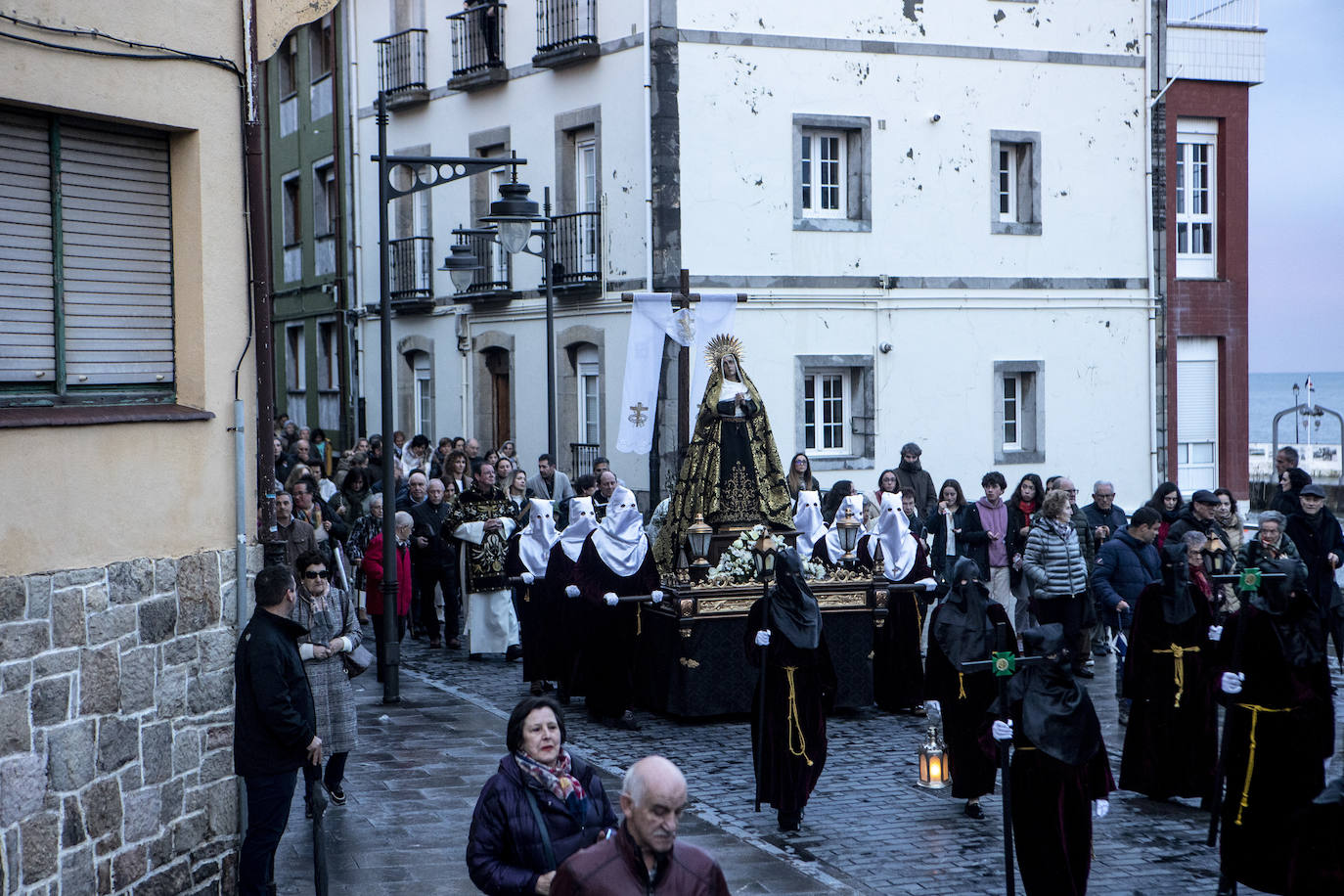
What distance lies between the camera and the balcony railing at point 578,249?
2402 centimetres

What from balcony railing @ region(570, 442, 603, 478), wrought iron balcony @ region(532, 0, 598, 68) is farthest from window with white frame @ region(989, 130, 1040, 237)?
balcony railing @ region(570, 442, 603, 478)

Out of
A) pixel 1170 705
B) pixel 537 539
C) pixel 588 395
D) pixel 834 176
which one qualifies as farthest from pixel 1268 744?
pixel 588 395

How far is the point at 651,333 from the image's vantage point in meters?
17.3

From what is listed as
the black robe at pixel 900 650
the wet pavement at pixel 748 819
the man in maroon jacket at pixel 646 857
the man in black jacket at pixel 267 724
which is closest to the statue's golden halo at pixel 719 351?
the black robe at pixel 900 650

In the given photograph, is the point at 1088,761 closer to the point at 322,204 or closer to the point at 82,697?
the point at 82,697

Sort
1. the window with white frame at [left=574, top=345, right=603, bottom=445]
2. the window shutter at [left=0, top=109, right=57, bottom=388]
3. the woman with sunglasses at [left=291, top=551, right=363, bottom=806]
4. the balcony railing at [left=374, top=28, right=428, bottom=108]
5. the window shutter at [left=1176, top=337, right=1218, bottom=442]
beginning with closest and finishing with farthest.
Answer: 1. the window shutter at [left=0, top=109, right=57, bottom=388]
2. the woman with sunglasses at [left=291, top=551, right=363, bottom=806]
3. the window with white frame at [left=574, top=345, right=603, bottom=445]
4. the window shutter at [left=1176, top=337, right=1218, bottom=442]
5. the balcony railing at [left=374, top=28, right=428, bottom=108]

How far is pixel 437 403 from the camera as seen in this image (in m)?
29.3

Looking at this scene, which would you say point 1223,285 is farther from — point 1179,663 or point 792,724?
point 792,724

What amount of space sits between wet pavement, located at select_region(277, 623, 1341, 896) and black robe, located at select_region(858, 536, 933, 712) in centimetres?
23

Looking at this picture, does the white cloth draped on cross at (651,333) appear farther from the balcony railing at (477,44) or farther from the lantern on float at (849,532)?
the balcony railing at (477,44)

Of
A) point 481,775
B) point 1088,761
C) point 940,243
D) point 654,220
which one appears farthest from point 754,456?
point 940,243

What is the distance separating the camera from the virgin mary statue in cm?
1392

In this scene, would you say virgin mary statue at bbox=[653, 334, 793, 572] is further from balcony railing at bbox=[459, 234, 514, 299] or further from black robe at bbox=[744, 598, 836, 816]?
balcony railing at bbox=[459, 234, 514, 299]

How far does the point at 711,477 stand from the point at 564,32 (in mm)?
12276
